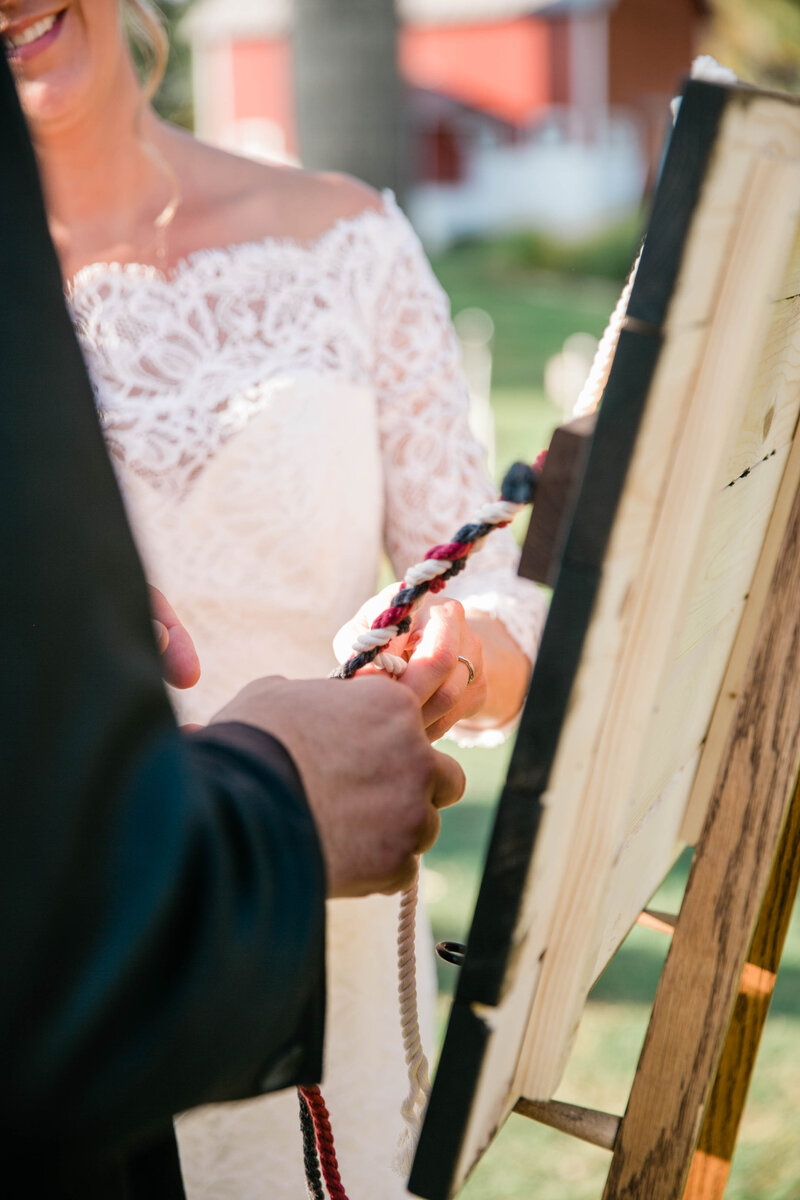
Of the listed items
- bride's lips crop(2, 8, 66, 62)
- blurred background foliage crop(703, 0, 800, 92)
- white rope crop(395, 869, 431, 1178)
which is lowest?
white rope crop(395, 869, 431, 1178)

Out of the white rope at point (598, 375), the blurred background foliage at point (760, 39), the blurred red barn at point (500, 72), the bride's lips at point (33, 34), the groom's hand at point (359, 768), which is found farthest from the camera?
Answer: the blurred red barn at point (500, 72)

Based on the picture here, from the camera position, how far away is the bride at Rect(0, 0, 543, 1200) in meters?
1.60

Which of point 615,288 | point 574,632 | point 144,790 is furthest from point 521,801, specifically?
point 615,288

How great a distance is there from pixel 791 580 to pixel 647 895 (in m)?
0.33

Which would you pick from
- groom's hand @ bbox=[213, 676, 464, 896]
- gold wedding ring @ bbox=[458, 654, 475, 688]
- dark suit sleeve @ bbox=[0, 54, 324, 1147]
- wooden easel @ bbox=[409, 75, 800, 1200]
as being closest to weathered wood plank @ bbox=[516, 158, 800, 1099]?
wooden easel @ bbox=[409, 75, 800, 1200]

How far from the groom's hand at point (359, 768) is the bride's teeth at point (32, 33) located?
1073mm

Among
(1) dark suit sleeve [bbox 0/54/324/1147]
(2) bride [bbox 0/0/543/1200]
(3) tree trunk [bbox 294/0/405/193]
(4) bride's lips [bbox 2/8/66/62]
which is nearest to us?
(1) dark suit sleeve [bbox 0/54/324/1147]

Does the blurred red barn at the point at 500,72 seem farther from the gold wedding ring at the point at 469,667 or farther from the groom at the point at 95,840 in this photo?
the groom at the point at 95,840

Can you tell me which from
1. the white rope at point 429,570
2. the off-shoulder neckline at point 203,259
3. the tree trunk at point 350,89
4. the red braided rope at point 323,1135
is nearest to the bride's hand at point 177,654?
the white rope at point 429,570

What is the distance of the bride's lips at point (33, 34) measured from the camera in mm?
1434

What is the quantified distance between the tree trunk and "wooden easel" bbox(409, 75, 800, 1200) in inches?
172

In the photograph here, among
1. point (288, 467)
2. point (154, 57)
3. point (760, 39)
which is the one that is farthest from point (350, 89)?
point (760, 39)

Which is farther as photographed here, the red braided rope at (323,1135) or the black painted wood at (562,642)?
the red braided rope at (323,1135)

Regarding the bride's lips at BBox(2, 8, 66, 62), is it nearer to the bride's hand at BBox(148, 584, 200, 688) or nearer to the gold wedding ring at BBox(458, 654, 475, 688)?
the bride's hand at BBox(148, 584, 200, 688)
